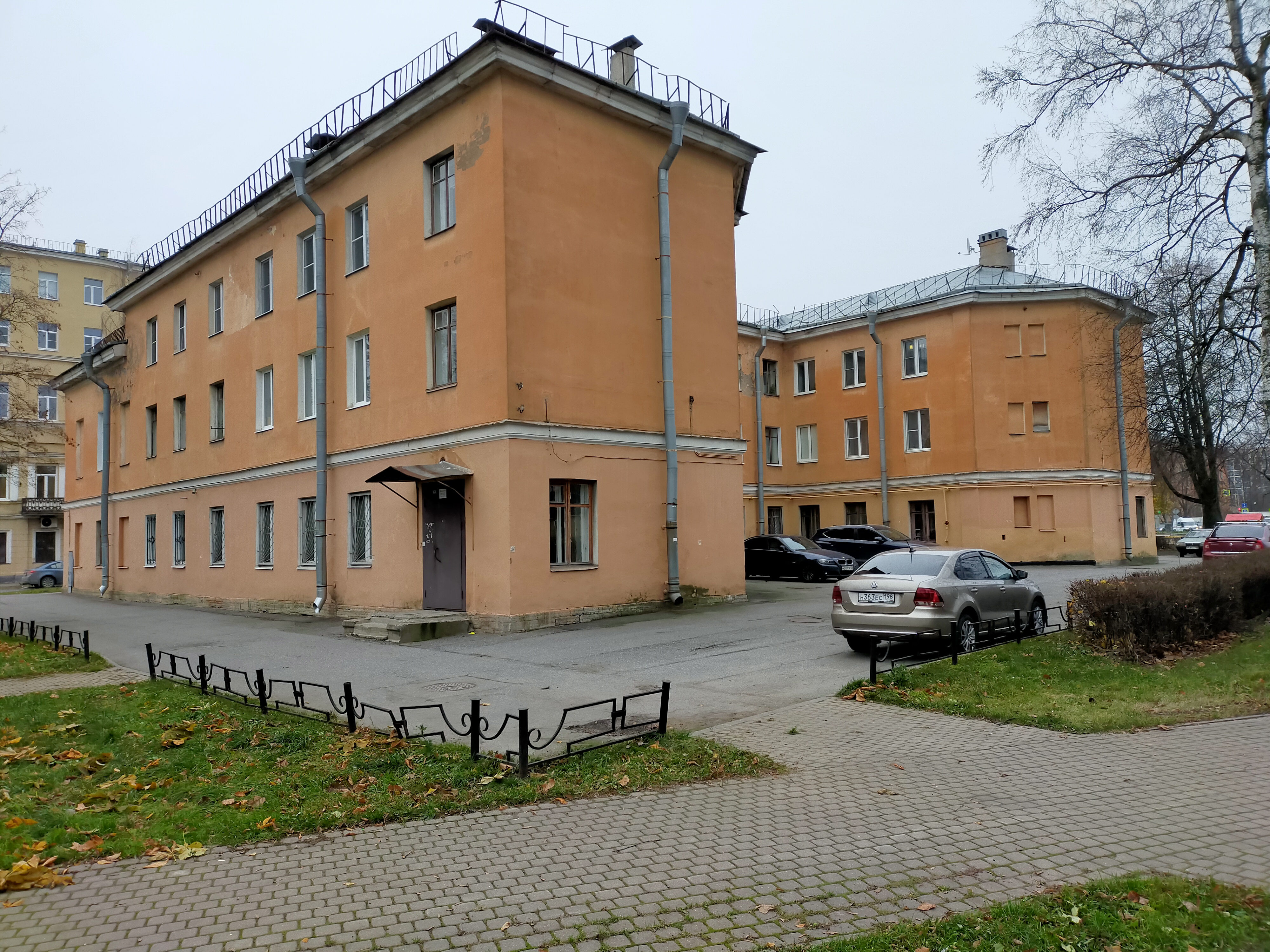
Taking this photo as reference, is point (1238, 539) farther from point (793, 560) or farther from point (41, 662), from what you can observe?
point (41, 662)

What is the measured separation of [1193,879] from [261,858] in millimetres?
5010

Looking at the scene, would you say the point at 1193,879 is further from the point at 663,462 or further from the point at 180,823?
the point at 663,462

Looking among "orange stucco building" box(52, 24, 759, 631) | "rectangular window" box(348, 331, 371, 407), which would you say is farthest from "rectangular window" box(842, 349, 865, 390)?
"rectangular window" box(348, 331, 371, 407)

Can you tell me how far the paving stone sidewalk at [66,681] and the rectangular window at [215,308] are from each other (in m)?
15.8

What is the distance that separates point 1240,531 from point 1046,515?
5944mm

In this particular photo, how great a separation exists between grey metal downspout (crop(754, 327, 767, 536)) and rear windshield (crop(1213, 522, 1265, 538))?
16020mm

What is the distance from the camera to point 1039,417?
111 feet

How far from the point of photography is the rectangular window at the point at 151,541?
29.6m

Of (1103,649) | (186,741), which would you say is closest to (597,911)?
(186,741)

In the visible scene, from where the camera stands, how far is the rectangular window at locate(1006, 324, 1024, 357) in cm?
3381

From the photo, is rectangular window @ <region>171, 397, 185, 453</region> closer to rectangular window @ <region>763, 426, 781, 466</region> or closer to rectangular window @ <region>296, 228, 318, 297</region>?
rectangular window @ <region>296, 228, 318, 297</region>

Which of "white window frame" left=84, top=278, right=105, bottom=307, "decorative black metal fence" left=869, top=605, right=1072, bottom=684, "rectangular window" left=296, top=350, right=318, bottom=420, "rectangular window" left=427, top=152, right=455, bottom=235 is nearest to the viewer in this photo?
"decorative black metal fence" left=869, top=605, right=1072, bottom=684

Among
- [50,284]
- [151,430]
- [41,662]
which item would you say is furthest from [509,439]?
[50,284]

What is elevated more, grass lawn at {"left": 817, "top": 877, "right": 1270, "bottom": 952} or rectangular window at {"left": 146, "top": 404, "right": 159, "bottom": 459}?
rectangular window at {"left": 146, "top": 404, "right": 159, "bottom": 459}
